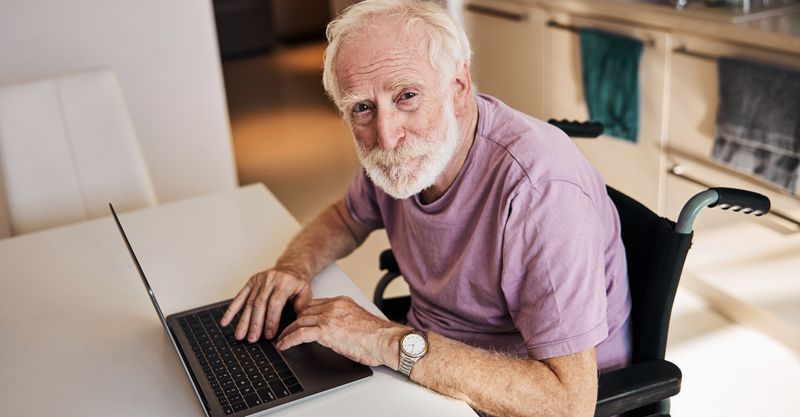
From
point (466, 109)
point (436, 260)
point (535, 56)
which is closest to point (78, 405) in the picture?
point (436, 260)

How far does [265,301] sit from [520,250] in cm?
45

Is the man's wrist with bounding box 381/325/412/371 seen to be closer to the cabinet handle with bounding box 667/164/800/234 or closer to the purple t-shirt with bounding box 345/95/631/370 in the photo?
the purple t-shirt with bounding box 345/95/631/370

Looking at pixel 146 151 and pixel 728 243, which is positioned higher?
pixel 146 151

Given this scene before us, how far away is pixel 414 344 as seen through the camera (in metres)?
1.25

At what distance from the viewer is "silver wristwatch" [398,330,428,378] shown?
1241 mm

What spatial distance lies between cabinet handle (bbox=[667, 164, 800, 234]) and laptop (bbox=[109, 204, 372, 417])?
159cm

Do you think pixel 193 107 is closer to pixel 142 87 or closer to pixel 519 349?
pixel 142 87

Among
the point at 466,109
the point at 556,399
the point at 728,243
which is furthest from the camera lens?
the point at 728,243

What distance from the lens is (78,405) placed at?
130cm

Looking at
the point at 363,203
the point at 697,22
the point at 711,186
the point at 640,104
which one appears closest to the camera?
the point at 363,203

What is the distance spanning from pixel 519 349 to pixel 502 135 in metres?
0.35

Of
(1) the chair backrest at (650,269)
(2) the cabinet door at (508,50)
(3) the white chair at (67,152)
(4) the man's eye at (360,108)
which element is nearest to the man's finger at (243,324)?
(4) the man's eye at (360,108)

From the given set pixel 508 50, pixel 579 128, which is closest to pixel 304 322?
pixel 579 128

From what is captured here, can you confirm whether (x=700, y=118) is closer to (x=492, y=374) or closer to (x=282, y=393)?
(x=492, y=374)
